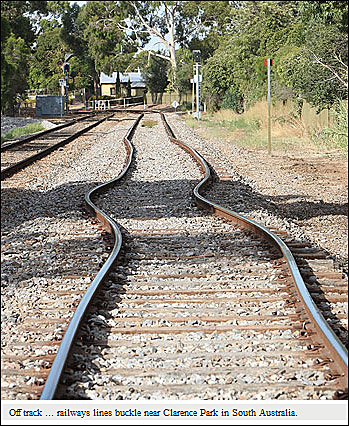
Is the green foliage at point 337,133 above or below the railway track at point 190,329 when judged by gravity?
above

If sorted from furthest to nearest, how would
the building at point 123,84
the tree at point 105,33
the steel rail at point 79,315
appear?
the building at point 123,84 < the tree at point 105,33 < the steel rail at point 79,315

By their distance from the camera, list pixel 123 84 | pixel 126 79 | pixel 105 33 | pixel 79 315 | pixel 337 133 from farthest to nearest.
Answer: pixel 126 79 → pixel 123 84 → pixel 105 33 → pixel 337 133 → pixel 79 315

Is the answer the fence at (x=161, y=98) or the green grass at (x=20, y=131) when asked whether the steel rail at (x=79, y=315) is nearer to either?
the green grass at (x=20, y=131)

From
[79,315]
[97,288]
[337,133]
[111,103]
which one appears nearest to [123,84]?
[111,103]

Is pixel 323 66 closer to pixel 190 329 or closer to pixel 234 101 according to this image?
pixel 190 329

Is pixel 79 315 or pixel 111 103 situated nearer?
pixel 79 315

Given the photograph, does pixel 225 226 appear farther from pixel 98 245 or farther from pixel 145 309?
pixel 145 309

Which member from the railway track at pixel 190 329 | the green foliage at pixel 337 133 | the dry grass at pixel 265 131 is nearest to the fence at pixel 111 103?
the dry grass at pixel 265 131

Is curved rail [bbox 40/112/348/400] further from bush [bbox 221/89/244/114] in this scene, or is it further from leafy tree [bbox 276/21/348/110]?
bush [bbox 221/89/244/114]

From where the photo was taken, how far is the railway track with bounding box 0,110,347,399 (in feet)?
14.3

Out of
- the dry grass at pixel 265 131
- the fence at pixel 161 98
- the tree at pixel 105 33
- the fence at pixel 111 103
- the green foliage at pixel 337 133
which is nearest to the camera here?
the green foliage at pixel 337 133

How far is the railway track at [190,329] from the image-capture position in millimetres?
4359

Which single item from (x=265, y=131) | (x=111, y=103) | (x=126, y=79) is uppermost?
(x=126, y=79)

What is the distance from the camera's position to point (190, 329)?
5.39m
